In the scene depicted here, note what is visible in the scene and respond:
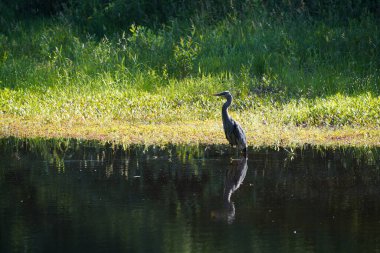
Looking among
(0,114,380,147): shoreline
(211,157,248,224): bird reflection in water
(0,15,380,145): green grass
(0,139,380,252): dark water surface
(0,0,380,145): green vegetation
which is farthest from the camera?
(0,15,380,145): green grass

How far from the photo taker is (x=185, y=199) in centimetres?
915

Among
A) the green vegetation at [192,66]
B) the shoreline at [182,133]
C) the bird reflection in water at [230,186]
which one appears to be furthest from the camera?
the green vegetation at [192,66]

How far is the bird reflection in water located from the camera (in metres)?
8.45

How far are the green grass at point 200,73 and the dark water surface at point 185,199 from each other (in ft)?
7.72

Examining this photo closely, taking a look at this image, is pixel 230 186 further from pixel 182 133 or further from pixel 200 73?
pixel 200 73

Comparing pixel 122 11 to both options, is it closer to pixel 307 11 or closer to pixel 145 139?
A: pixel 307 11

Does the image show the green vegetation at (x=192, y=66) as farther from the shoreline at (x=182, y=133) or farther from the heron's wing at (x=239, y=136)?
the heron's wing at (x=239, y=136)

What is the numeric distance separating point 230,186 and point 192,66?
24.1ft

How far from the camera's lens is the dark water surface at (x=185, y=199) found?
7516 mm

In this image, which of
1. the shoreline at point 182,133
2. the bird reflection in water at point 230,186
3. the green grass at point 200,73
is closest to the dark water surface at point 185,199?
the bird reflection in water at point 230,186

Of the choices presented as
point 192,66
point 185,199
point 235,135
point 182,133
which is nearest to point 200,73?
point 192,66

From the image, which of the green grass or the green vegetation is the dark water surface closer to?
the green vegetation

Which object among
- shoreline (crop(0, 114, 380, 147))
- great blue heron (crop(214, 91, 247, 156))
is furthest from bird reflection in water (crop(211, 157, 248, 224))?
shoreline (crop(0, 114, 380, 147))

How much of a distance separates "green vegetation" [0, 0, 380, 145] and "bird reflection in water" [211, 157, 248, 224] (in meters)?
1.85
